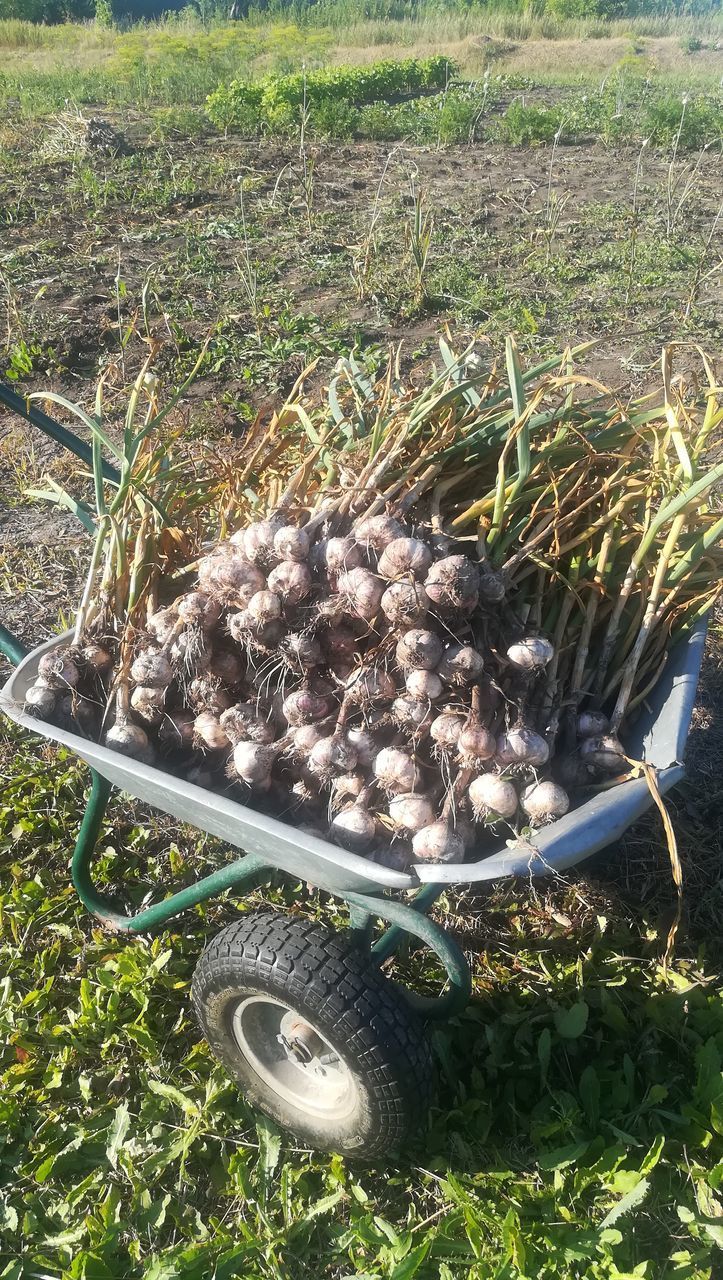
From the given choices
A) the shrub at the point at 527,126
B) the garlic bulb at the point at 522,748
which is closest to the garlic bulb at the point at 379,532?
the garlic bulb at the point at 522,748

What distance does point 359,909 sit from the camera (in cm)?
155

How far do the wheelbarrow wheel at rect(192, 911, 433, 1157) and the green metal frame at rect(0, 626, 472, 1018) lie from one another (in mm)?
85

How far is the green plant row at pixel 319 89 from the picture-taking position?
26.1ft

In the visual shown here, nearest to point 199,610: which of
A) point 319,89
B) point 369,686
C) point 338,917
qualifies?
point 369,686

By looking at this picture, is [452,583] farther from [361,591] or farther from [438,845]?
[438,845]

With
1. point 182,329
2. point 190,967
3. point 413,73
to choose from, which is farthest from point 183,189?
point 190,967

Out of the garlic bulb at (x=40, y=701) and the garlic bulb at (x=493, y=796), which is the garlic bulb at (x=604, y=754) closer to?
the garlic bulb at (x=493, y=796)

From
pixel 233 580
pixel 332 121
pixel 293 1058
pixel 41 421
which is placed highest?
pixel 332 121

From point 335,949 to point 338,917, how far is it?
744mm

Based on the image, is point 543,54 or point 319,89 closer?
point 319,89

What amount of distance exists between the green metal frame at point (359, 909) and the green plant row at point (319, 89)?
7.12 metres

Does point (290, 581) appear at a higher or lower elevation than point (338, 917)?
higher

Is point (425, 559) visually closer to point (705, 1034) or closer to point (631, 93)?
point (705, 1034)

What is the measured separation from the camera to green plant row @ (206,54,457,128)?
7.96 metres
